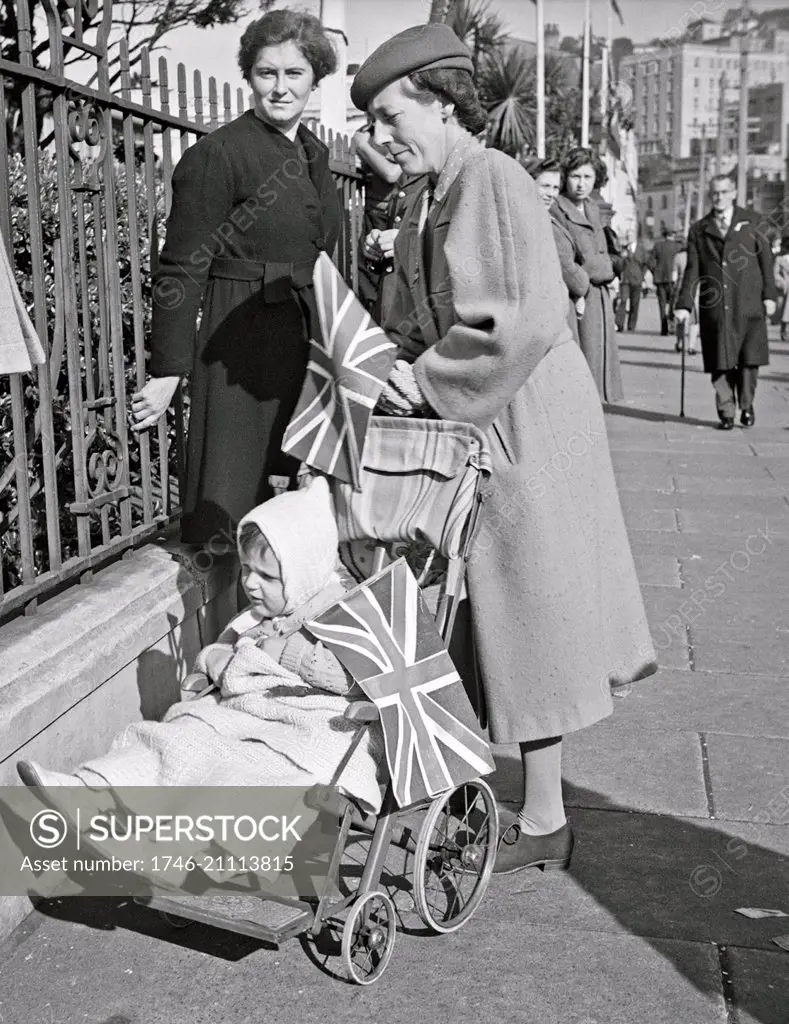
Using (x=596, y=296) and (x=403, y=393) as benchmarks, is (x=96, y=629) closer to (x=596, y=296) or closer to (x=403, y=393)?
(x=403, y=393)

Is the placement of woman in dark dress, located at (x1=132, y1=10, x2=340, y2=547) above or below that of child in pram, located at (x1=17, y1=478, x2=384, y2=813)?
above

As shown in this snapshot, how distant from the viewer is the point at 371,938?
297cm

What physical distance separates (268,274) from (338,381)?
1.41m

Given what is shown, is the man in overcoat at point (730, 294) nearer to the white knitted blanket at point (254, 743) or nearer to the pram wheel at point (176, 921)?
the white knitted blanket at point (254, 743)

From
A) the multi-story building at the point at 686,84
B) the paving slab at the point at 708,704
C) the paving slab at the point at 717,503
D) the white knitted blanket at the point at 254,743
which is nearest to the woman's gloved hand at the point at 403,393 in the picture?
the white knitted blanket at the point at 254,743

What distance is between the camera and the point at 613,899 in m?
3.47

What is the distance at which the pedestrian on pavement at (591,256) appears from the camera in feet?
31.5

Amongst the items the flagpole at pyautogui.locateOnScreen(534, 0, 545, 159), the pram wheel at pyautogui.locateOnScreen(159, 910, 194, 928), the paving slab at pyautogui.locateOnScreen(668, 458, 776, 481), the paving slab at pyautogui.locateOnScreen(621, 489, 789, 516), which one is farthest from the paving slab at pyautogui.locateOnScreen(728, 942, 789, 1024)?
the flagpole at pyautogui.locateOnScreen(534, 0, 545, 159)

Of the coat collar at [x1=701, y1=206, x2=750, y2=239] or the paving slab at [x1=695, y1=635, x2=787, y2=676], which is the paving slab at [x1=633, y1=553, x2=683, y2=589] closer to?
the paving slab at [x1=695, y1=635, x2=787, y2=676]

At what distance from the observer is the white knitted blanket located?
9.70 feet

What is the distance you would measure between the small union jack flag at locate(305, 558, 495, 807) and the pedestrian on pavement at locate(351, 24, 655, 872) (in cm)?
41

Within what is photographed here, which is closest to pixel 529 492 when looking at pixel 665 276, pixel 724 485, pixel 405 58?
pixel 405 58

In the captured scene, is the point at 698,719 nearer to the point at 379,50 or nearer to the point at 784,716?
the point at 784,716

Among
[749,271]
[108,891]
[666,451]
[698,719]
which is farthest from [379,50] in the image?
[749,271]
